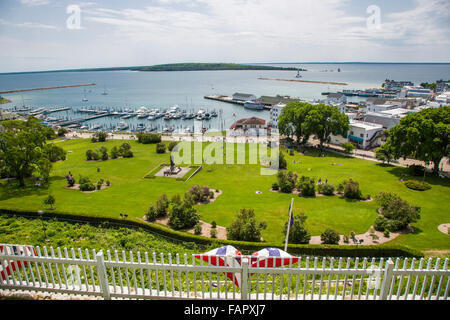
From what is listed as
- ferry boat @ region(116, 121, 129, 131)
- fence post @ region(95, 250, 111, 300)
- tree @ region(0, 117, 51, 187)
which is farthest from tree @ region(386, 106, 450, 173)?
ferry boat @ region(116, 121, 129, 131)

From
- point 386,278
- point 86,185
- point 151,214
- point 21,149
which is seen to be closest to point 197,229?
point 151,214

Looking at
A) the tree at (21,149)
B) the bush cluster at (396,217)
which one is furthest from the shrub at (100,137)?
the bush cluster at (396,217)

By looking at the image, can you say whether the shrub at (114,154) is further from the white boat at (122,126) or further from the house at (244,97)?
the house at (244,97)

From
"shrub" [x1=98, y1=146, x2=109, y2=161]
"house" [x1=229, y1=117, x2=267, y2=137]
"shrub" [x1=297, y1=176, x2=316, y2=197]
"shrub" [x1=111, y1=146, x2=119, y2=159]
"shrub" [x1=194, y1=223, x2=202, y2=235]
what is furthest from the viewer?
"house" [x1=229, y1=117, x2=267, y2=137]

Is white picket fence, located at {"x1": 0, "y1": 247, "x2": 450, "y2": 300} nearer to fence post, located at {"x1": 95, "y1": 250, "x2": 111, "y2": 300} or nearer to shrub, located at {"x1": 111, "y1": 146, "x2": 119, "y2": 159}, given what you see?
fence post, located at {"x1": 95, "y1": 250, "x2": 111, "y2": 300}

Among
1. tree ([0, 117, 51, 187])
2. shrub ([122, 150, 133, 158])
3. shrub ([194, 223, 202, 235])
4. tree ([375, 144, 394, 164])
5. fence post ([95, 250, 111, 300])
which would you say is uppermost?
fence post ([95, 250, 111, 300])

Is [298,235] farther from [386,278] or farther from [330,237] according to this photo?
[386,278]
